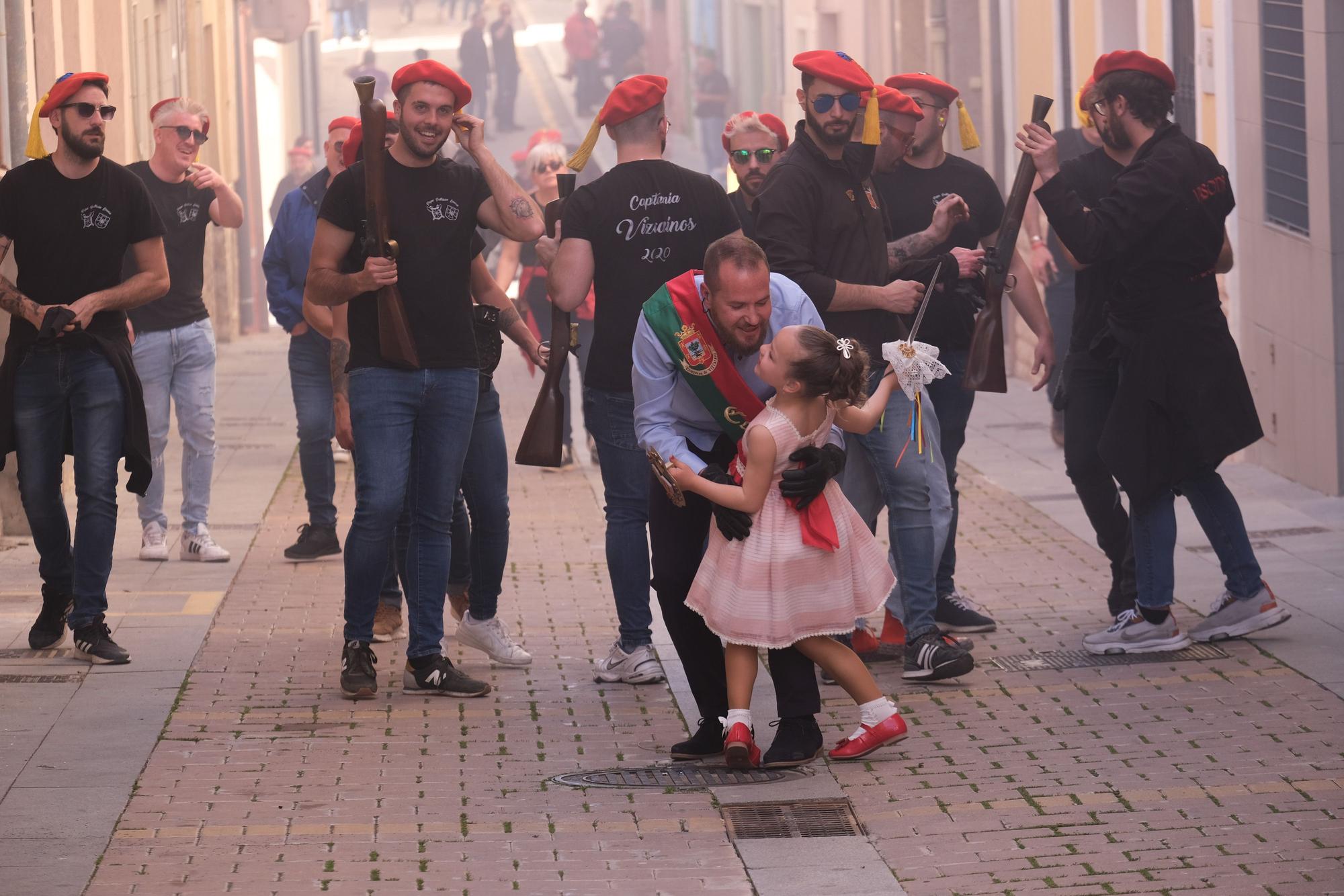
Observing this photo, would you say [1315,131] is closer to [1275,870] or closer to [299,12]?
[1275,870]

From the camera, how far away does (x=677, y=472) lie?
19.4 ft

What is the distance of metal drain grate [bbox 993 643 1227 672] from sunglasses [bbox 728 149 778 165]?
2.45 m

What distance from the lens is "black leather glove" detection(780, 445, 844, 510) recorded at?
19.4ft

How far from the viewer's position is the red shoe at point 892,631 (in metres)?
7.59

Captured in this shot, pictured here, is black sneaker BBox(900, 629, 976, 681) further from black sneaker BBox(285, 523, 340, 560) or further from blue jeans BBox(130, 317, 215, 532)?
blue jeans BBox(130, 317, 215, 532)

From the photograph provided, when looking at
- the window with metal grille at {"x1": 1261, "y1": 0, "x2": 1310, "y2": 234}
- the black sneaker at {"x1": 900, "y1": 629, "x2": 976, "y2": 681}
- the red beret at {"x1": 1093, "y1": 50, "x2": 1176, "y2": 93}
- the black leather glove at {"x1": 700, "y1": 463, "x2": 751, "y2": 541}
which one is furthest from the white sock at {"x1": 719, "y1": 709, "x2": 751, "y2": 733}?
the window with metal grille at {"x1": 1261, "y1": 0, "x2": 1310, "y2": 234}

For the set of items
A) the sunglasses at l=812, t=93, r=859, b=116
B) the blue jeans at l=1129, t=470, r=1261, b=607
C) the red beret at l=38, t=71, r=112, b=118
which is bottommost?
the blue jeans at l=1129, t=470, r=1261, b=607

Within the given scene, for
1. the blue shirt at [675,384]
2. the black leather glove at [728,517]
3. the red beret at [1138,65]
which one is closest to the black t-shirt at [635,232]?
the blue shirt at [675,384]

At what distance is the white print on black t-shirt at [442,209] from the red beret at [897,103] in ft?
4.92

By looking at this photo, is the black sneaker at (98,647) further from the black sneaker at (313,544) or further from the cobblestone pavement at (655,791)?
the black sneaker at (313,544)

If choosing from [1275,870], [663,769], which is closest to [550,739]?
[663,769]

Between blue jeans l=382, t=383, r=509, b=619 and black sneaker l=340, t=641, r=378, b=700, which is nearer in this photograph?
black sneaker l=340, t=641, r=378, b=700

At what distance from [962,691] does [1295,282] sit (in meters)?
5.16

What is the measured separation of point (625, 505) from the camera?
23.4 feet
